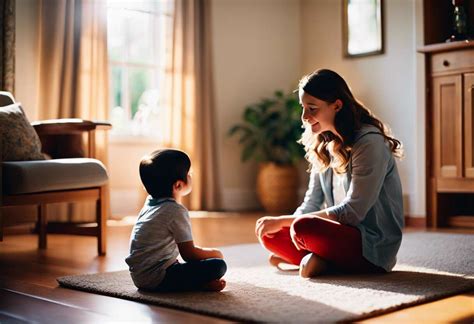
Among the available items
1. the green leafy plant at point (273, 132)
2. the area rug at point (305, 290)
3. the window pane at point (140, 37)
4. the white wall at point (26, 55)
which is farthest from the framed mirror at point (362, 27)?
the area rug at point (305, 290)

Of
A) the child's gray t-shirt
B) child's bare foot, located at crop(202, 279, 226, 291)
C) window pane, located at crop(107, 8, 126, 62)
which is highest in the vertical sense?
window pane, located at crop(107, 8, 126, 62)

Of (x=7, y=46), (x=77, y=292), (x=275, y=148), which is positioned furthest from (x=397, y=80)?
(x=77, y=292)

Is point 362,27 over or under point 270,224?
over

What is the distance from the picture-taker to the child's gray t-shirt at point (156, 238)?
203 cm

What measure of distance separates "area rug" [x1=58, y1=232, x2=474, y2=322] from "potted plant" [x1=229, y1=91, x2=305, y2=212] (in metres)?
2.57

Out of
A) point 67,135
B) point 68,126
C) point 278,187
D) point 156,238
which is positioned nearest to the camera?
point 156,238

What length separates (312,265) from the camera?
230 centimetres

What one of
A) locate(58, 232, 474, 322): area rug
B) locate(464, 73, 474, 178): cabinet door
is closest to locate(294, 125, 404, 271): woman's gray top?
locate(58, 232, 474, 322): area rug

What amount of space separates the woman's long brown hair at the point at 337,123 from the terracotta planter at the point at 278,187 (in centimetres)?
287

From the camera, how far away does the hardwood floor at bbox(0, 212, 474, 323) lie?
174 centimetres

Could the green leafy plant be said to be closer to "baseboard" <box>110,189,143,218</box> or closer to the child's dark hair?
"baseboard" <box>110,189,143,218</box>

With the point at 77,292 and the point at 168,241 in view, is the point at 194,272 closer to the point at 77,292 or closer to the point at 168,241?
the point at 168,241

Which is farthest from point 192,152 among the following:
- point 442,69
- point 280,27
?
point 442,69

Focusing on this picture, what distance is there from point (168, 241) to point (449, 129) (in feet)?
8.45
